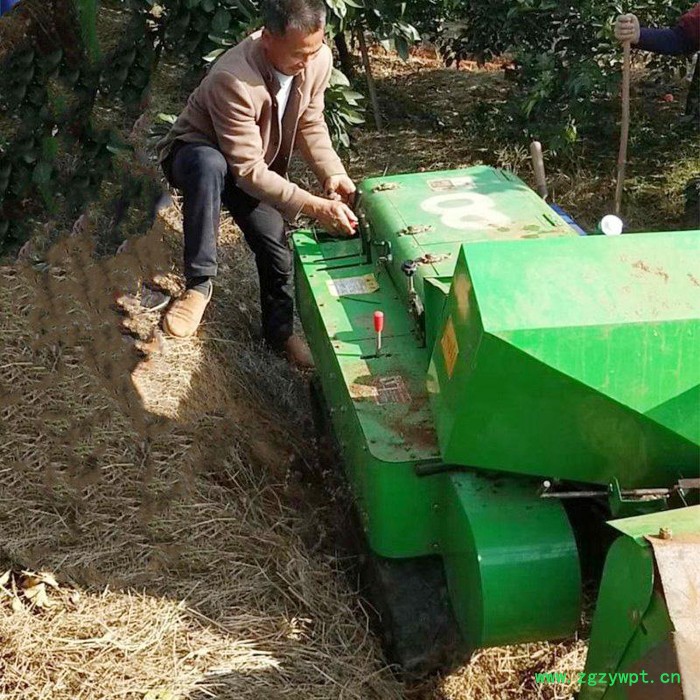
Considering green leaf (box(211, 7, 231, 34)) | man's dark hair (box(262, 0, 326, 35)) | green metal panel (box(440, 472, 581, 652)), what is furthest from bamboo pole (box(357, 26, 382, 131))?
green metal panel (box(440, 472, 581, 652))

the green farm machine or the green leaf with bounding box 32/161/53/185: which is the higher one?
the green farm machine

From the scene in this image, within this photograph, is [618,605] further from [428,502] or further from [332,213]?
[332,213]

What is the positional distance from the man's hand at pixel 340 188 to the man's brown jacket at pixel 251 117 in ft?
0.62

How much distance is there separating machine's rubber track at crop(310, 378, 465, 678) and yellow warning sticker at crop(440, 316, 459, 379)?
60 centimetres

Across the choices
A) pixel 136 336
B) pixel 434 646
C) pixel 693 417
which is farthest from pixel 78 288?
pixel 693 417

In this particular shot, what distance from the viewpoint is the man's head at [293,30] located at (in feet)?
10.9

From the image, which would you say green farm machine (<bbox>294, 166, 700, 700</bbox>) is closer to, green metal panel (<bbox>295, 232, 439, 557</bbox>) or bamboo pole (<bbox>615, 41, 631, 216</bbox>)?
green metal panel (<bbox>295, 232, 439, 557</bbox>)

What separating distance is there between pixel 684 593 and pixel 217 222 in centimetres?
234

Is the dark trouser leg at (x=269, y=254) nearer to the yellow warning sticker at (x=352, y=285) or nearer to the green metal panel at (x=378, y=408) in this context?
the green metal panel at (x=378, y=408)

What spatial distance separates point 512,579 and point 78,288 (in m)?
2.68

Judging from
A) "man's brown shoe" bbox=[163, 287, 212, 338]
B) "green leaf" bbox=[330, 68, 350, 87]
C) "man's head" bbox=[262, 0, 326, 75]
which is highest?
"man's head" bbox=[262, 0, 326, 75]

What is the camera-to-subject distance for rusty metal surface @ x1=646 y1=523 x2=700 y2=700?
1.82 meters

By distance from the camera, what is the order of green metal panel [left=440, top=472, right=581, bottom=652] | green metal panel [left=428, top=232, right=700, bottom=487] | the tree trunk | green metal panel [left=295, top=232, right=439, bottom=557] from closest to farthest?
1. green metal panel [left=428, top=232, right=700, bottom=487]
2. green metal panel [left=440, top=472, right=581, bottom=652]
3. green metal panel [left=295, top=232, right=439, bottom=557]
4. the tree trunk

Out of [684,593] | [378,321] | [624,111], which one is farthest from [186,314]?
[684,593]
